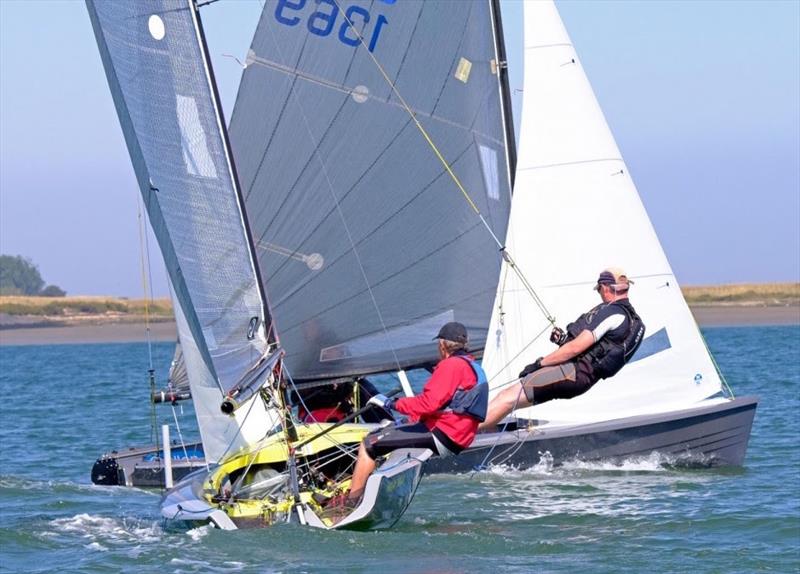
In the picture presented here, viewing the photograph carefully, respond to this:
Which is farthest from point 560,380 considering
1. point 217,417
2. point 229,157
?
point 229,157

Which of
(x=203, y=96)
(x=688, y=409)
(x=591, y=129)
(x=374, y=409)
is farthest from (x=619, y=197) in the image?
(x=203, y=96)

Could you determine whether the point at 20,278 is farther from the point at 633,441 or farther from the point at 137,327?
the point at 633,441

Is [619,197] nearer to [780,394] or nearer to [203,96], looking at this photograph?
[203,96]

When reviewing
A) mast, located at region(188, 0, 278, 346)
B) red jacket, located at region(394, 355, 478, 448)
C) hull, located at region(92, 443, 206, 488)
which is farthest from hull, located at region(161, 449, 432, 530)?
hull, located at region(92, 443, 206, 488)

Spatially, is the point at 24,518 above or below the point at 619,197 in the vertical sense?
below

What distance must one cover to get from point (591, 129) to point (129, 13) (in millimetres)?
5534

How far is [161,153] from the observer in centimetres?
973

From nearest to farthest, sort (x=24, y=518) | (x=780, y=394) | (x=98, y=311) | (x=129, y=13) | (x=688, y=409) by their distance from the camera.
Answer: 1. (x=129, y=13)
2. (x=24, y=518)
3. (x=688, y=409)
4. (x=780, y=394)
5. (x=98, y=311)

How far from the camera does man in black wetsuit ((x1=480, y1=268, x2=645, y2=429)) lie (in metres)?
9.95

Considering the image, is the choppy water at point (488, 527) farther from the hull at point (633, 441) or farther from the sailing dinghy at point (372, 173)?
the sailing dinghy at point (372, 173)

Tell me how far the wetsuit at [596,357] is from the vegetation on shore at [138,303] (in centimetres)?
5428

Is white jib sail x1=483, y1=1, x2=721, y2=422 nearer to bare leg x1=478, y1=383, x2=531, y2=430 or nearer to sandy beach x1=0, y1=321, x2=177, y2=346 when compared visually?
bare leg x1=478, y1=383, x2=531, y2=430

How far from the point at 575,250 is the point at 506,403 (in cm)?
425

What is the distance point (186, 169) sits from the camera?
32.1ft
